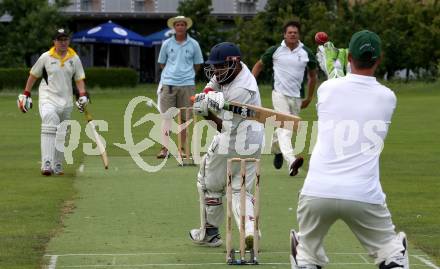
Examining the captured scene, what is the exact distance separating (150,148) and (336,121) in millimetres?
15067

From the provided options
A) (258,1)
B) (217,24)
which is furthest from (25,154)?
(258,1)

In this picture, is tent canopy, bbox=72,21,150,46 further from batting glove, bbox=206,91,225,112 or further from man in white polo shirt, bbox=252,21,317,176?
batting glove, bbox=206,91,225,112

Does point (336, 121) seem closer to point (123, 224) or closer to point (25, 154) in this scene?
point (123, 224)

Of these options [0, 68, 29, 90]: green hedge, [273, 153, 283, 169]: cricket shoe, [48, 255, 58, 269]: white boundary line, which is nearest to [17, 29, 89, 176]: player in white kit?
[273, 153, 283, 169]: cricket shoe

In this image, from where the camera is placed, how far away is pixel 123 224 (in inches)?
487

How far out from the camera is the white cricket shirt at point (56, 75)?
55.1ft

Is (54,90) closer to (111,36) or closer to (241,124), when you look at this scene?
(241,124)

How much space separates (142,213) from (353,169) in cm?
612

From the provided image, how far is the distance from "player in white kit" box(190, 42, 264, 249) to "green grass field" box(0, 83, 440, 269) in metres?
0.50

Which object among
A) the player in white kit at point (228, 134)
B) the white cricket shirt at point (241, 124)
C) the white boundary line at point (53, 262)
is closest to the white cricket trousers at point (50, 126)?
the player in white kit at point (228, 134)

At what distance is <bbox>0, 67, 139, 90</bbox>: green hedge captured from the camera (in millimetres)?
52656

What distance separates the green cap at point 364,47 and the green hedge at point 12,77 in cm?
4592

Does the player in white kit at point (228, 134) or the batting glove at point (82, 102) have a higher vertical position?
the player in white kit at point (228, 134)

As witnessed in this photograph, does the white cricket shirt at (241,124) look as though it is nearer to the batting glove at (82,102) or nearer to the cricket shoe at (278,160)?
the batting glove at (82,102)
